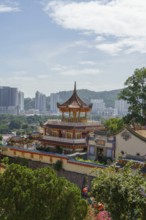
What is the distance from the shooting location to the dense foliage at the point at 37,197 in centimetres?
1348

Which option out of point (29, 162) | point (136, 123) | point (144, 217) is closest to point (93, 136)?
point (29, 162)

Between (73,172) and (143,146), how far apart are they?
574 centimetres

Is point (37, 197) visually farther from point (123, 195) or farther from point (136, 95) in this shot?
point (136, 95)

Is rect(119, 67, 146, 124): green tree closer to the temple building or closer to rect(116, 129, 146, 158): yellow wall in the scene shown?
the temple building

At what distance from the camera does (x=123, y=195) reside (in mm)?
12664

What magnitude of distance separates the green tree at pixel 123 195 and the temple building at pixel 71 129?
16430 millimetres

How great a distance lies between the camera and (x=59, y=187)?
1411cm

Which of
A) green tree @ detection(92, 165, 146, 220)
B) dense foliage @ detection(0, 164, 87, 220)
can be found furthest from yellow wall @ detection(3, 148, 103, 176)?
green tree @ detection(92, 165, 146, 220)

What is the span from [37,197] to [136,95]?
22510mm

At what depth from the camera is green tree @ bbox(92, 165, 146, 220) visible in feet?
40.9

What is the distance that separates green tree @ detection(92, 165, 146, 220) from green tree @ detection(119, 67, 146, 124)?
21.2 metres

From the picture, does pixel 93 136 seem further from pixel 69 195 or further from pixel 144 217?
pixel 144 217

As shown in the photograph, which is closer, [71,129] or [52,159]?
[52,159]

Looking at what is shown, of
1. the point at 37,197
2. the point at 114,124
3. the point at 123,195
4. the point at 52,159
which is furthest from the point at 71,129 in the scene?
the point at 123,195
